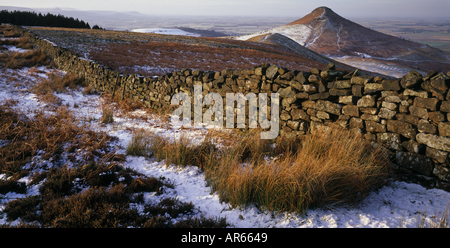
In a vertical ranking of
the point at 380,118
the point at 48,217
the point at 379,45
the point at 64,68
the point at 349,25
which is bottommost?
the point at 48,217

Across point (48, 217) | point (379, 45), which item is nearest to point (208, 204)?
point (48, 217)

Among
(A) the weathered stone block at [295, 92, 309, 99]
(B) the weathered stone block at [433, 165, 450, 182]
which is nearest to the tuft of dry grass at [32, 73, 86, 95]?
(A) the weathered stone block at [295, 92, 309, 99]

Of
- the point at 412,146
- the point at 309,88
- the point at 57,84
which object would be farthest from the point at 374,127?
the point at 57,84

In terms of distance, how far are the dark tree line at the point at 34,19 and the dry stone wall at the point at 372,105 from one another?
59.4 m

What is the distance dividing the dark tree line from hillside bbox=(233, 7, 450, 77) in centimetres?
4527

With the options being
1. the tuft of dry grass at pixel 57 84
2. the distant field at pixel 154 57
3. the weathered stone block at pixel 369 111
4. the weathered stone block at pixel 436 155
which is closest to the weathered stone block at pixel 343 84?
→ the weathered stone block at pixel 369 111

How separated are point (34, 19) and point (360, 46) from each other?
84971mm

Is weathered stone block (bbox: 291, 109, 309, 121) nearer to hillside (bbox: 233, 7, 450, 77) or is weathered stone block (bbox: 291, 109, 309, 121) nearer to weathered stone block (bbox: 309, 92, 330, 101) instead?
weathered stone block (bbox: 309, 92, 330, 101)

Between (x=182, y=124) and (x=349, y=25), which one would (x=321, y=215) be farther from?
(x=349, y=25)

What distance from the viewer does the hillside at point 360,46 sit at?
53125mm

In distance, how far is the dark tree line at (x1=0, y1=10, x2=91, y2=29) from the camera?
45281 millimetres

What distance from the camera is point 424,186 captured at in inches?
146

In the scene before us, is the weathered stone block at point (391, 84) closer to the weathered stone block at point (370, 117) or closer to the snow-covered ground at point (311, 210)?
the weathered stone block at point (370, 117)
